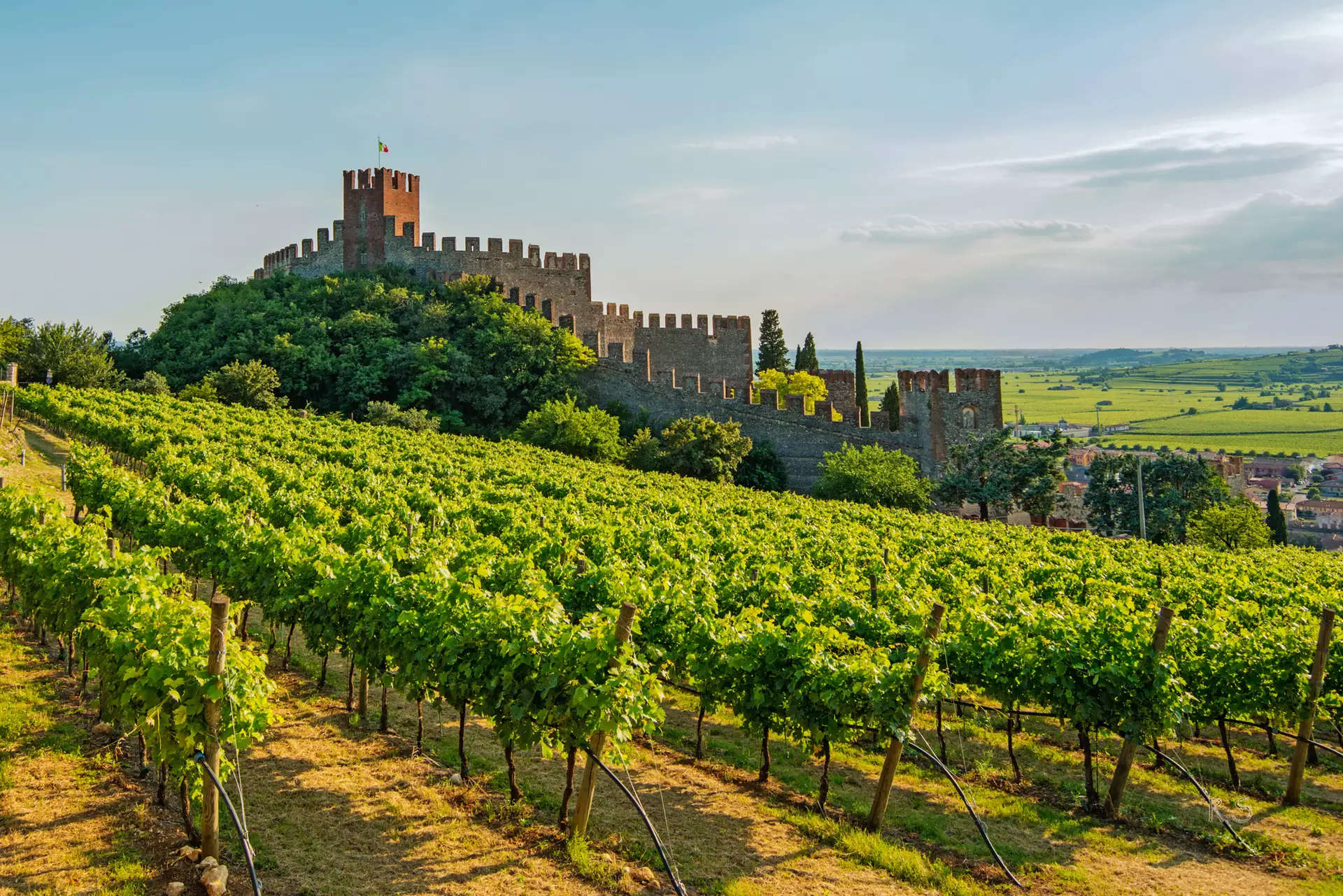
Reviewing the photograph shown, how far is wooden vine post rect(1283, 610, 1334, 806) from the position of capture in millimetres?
9836

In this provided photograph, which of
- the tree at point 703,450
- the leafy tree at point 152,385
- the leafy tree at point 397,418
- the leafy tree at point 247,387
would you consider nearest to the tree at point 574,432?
the tree at point 703,450

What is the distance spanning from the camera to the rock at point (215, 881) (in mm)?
6887

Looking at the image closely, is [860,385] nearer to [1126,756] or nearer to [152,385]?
[152,385]

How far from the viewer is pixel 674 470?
3538 centimetres

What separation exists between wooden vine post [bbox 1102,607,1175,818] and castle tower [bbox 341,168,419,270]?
136ft

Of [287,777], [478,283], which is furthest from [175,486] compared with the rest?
[478,283]

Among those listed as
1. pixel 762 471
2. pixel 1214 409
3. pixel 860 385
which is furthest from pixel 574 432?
pixel 1214 409

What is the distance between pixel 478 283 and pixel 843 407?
662 inches

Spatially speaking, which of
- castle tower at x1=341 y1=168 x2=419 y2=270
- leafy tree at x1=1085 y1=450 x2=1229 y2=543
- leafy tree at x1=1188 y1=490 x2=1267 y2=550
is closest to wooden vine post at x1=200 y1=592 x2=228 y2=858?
leafy tree at x1=1188 y1=490 x2=1267 y2=550

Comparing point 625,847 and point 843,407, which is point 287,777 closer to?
point 625,847

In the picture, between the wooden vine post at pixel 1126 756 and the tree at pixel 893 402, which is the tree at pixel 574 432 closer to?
the tree at pixel 893 402

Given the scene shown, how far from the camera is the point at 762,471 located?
3738 cm

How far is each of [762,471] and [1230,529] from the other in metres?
15.7

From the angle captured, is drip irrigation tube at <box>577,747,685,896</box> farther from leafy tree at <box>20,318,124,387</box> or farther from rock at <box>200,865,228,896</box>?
leafy tree at <box>20,318,124,387</box>
